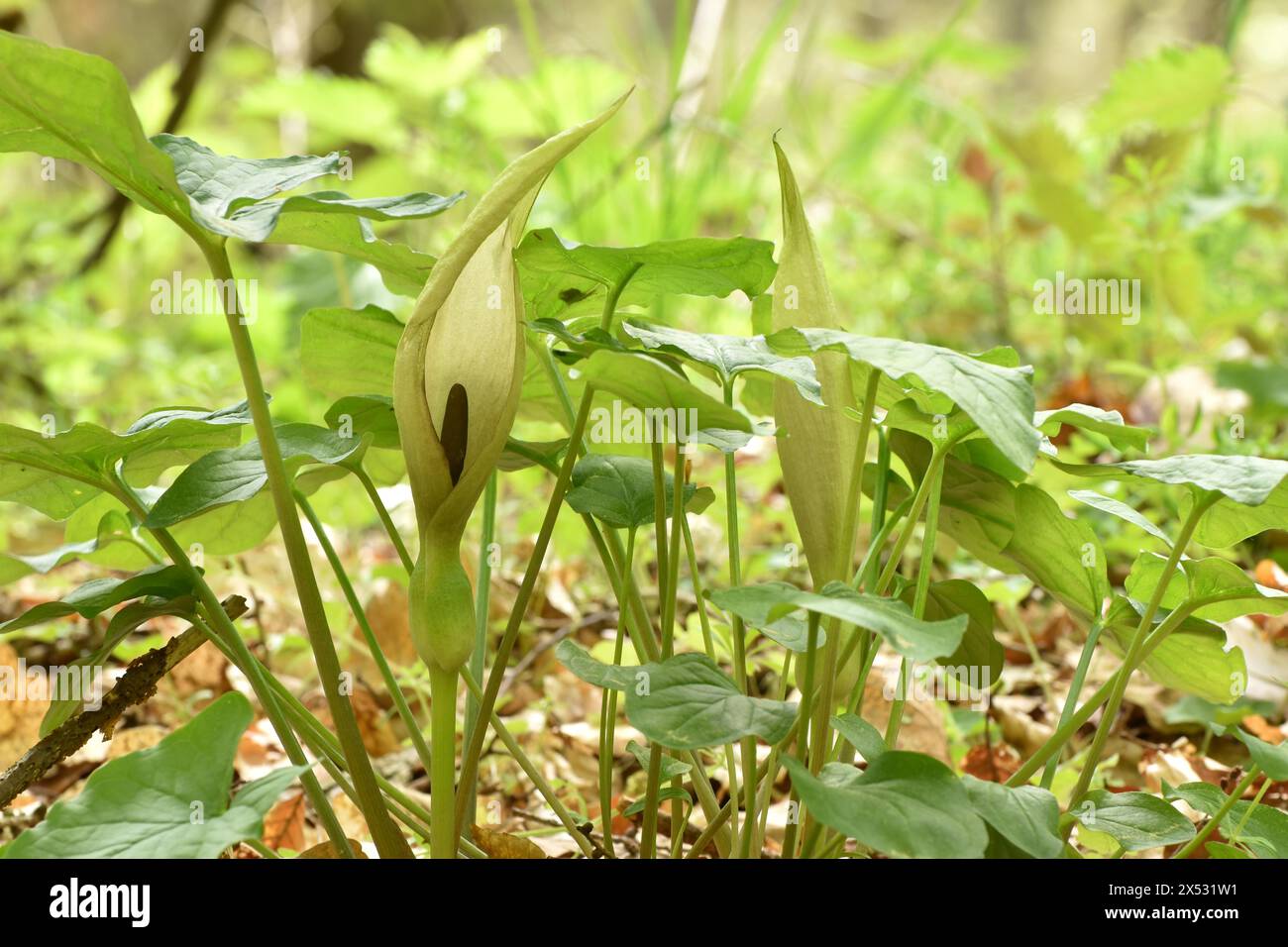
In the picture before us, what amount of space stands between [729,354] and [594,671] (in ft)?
0.57

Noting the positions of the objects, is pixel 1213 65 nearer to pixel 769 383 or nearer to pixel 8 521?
A: pixel 769 383

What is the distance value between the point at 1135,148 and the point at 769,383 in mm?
1735

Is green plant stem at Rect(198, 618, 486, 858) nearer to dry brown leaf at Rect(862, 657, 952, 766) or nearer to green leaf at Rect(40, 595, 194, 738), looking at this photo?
green leaf at Rect(40, 595, 194, 738)

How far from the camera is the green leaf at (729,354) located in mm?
556

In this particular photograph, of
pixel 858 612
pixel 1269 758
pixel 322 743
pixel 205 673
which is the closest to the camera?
pixel 858 612

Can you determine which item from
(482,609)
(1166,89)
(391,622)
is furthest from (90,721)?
(1166,89)

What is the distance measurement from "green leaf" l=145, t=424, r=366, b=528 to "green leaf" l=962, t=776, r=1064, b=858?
0.34 meters

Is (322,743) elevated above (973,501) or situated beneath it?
situated beneath

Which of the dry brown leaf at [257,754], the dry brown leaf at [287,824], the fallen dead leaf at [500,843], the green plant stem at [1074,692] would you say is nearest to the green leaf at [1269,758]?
the green plant stem at [1074,692]

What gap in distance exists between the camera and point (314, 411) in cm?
215

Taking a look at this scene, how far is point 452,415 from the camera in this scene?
0.54 m

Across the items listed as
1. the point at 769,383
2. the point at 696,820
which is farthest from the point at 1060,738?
the point at 696,820

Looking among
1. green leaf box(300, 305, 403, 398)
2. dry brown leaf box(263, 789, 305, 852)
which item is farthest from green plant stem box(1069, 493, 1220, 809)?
dry brown leaf box(263, 789, 305, 852)

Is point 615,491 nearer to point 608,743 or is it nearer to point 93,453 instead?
point 608,743
